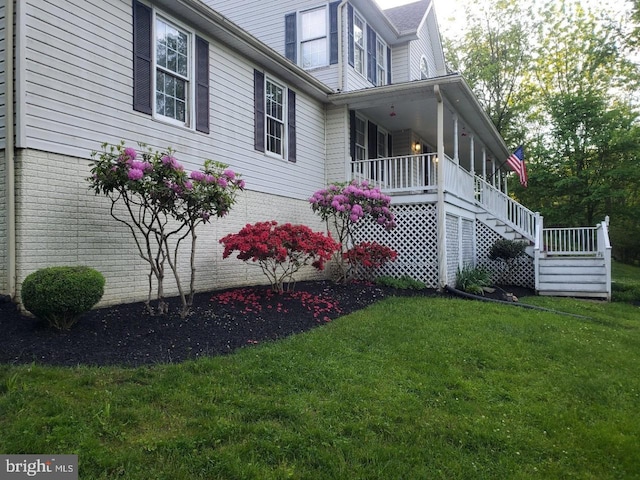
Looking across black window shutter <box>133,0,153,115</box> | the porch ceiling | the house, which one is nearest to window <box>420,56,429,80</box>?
the house

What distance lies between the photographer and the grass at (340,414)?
8.07ft

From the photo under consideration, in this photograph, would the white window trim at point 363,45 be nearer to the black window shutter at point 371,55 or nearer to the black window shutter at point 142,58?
the black window shutter at point 371,55

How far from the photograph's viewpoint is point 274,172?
29.3 ft

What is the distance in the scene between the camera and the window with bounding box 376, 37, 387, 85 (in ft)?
44.1

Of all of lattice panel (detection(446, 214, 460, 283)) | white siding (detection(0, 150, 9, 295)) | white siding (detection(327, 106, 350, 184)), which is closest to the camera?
white siding (detection(0, 150, 9, 295))

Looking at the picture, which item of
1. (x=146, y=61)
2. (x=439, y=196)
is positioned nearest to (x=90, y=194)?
(x=146, y=61)

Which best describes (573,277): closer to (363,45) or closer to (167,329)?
(363,45)

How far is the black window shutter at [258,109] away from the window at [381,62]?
5825mm

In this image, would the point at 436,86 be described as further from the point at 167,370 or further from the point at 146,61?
the point at 167,370

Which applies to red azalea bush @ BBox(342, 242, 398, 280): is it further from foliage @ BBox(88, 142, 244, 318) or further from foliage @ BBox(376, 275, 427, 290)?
foliage @ BBox(88, 142, 244, 318)

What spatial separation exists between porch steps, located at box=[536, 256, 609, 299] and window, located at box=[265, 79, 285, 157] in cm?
698

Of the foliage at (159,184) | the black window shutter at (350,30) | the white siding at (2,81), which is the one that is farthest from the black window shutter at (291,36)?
the white siding at (2,81)

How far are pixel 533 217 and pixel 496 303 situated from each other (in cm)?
581

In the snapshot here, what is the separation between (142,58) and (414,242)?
6.45m
